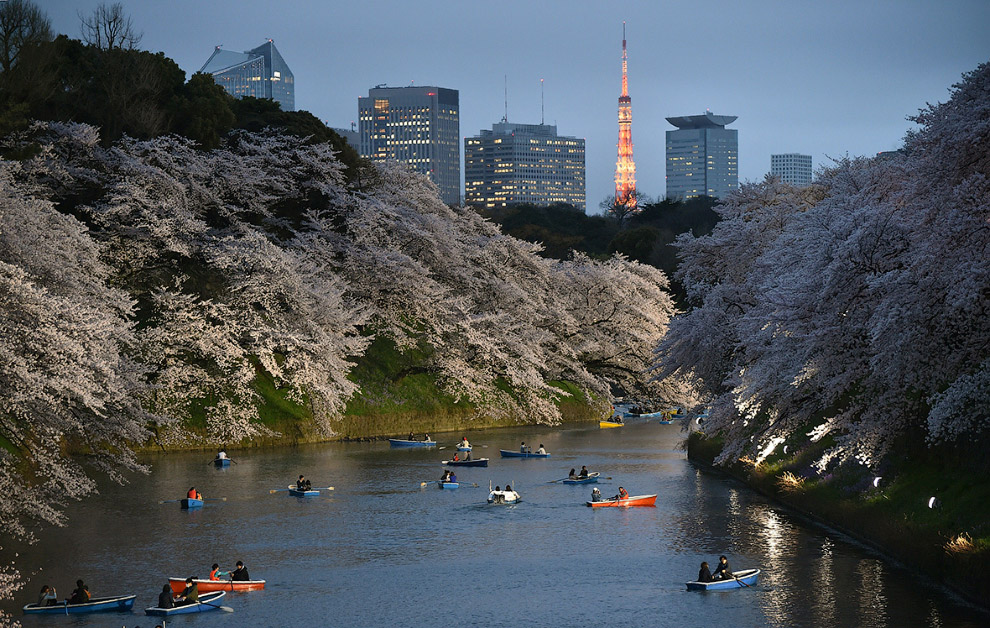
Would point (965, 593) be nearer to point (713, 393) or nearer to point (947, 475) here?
point (947, 475)

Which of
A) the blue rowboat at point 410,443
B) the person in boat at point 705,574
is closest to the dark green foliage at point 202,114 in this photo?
the blue rowboat at point 410,443

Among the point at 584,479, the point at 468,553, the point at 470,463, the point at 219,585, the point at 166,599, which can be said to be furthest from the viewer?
the point at 470,463

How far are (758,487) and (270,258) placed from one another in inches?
1096

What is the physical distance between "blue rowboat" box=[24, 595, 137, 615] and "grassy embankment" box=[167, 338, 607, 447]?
30.9 m

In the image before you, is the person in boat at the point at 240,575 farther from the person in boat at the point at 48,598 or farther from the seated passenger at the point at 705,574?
the seated passenger at the point at 705,574

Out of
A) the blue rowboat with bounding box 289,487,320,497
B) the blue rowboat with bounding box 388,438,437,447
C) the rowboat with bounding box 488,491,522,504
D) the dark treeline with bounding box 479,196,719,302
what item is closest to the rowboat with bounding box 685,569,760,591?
the rowboat with bounding box 488,491,522,504

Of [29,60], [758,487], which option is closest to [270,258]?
[29,60]

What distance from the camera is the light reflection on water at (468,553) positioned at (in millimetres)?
27266

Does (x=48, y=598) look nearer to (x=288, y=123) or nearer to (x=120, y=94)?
(x=120, y=94)

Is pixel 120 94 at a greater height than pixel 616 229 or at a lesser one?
→ greater

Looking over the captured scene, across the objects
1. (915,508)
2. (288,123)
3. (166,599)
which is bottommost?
(166,599)

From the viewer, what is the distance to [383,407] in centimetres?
6581

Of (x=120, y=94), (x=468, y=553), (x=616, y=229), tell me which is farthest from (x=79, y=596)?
(x=616, y=229)

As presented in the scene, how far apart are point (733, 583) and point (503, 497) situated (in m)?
15.8
